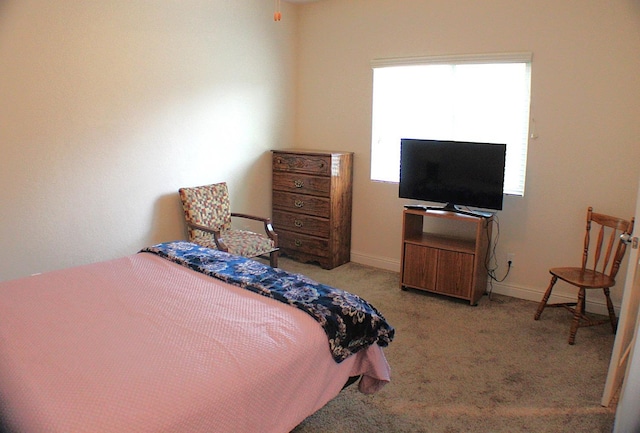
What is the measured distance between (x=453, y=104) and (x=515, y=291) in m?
1.72

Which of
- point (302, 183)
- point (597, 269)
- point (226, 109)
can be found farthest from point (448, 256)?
point (226, 109)

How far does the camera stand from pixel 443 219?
4559mm

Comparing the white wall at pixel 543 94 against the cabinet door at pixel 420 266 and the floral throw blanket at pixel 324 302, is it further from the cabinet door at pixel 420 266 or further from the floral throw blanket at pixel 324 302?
the floral throw blanket at pixel 324 302

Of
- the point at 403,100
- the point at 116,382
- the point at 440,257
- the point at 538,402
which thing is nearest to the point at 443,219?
the point at 440,257

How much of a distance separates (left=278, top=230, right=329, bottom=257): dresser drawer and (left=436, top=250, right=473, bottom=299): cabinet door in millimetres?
1192

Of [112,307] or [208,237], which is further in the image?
[208,237]

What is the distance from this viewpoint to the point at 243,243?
13.6ft

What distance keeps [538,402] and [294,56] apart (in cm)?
403

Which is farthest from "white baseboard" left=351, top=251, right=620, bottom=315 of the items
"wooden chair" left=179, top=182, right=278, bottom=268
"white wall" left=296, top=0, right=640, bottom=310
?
"wooden chair" left=179, top=182, right=278, bottom=268

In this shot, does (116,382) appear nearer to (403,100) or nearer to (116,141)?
(116,141)

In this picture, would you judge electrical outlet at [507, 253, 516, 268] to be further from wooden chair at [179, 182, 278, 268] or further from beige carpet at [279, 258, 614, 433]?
wooden chair at [179, 182, 278, 268]

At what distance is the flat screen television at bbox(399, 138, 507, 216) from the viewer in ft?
13.2

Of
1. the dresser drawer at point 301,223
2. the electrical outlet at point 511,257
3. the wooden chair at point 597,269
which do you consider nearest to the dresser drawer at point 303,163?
the dresser drawer at point 301,223

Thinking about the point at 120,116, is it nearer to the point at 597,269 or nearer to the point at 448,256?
the point at 448,256
